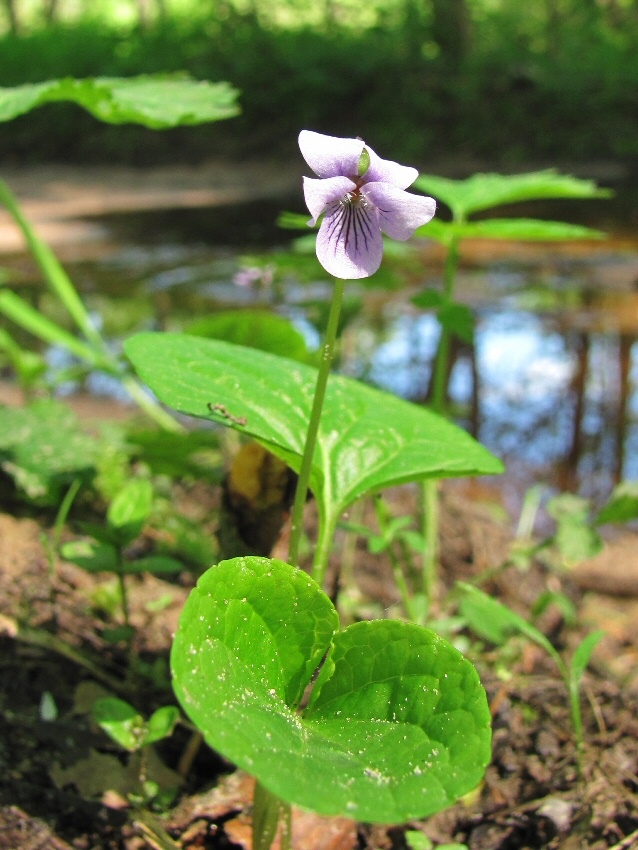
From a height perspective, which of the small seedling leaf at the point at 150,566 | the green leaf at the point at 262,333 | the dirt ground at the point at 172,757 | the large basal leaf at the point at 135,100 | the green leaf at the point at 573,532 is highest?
the large basal leaf at the point at 135,100

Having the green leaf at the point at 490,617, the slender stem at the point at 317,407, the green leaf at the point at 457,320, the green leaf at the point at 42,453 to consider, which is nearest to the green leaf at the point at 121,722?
the slender stem at the point at 317,407

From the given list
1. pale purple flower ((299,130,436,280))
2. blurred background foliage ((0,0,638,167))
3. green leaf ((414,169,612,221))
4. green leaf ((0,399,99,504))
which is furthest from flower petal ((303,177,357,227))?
blurred background foliage ((0,0,638,167))

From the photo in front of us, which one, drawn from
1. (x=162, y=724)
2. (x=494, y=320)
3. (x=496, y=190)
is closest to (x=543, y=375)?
(x=494, y=320)

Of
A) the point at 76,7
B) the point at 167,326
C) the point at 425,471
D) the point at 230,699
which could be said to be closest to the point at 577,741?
the point at 425,471

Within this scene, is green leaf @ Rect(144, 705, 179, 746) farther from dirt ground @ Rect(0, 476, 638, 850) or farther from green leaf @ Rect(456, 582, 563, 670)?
green leaf @ Rect(456, 582, 563, 670)

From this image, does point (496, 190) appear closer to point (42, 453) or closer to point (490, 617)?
point (490, 617)

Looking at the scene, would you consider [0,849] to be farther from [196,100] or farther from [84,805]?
[196,100]

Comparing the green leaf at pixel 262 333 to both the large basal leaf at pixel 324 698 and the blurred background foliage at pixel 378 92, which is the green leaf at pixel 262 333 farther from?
the blurred background foliage at pixel 378 92

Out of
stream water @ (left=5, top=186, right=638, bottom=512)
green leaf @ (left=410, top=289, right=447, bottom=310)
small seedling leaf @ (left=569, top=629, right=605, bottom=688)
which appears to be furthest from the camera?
stream water @ (left=5, top=186, right=638, bottom=512)
